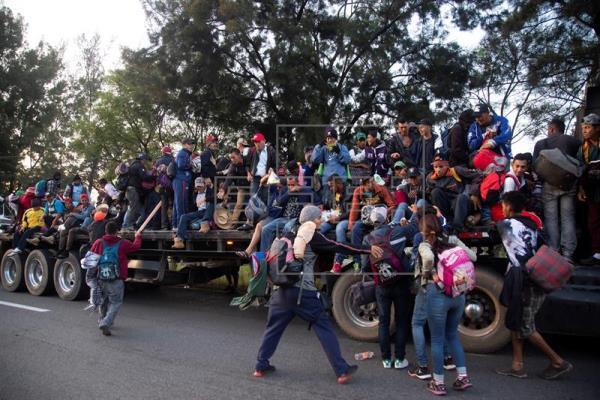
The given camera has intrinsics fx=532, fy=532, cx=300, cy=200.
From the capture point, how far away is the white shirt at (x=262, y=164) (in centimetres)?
880

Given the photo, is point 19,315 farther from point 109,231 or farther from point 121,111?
point 121,111

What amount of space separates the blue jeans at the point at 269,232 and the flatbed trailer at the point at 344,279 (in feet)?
1.06

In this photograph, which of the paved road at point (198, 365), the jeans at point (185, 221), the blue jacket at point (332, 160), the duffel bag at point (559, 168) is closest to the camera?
the paved road at point (198, 365)

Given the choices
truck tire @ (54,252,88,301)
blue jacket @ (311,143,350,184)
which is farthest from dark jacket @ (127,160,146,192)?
blue jacket @ (311,143,350,184)

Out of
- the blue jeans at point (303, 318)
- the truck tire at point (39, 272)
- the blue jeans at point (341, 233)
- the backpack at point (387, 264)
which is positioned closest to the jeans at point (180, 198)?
the blue jeans at point (341, 233)

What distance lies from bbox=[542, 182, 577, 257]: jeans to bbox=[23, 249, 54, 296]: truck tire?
957 cm

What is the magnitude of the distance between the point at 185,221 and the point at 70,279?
152 inches

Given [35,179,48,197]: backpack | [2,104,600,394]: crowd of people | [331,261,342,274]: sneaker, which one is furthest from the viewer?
[35,179,48,197]: backpack

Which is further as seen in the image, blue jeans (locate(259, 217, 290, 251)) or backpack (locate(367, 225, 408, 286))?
blue jeans (locate(259, 217, 290, 251))

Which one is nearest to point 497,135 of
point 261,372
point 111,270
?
point 261,372

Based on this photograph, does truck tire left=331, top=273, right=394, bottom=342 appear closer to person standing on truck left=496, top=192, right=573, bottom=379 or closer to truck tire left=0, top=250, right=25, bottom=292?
person standing on truck left=496, top=192, right=573, bottom=379

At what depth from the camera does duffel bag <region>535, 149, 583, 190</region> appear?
237 inches

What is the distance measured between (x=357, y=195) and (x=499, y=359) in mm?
2717

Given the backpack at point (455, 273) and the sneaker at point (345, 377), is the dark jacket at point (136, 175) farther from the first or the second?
the backpack at point (455, 273)
